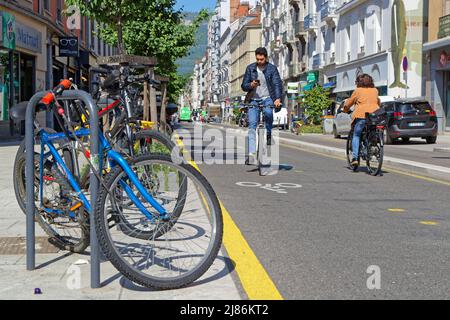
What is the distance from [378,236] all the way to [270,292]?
6.30 feet

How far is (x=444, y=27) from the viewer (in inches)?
1199

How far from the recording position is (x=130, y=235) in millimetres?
3773

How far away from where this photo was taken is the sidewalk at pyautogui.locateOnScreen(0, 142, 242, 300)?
3.36 metres

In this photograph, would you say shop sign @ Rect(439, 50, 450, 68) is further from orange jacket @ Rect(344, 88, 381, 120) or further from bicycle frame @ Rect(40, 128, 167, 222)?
bicycle frame @ Rect(40, 128, 167, 222)

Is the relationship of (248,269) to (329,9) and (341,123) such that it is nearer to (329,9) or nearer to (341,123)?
(341,123)

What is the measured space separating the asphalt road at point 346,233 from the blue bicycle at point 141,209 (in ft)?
1.88

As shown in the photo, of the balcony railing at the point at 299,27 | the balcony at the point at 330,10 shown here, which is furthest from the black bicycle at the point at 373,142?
the balcony railing at the point at 299,27

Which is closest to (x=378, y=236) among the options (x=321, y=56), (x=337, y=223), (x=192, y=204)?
(x=337, y=223)

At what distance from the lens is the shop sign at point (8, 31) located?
859 inches

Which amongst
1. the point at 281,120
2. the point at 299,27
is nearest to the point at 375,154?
the point at 281,120

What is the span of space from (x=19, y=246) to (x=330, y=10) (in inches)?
1800

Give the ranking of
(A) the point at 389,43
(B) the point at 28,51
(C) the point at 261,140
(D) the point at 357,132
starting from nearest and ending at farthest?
(C) the point at 261,140
(D) the point at 357,132
(B) the point at 28,51
(A) the point at 389,43

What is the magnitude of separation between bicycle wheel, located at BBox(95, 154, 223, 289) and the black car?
1987cm

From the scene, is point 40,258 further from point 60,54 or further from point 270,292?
point 60,54
